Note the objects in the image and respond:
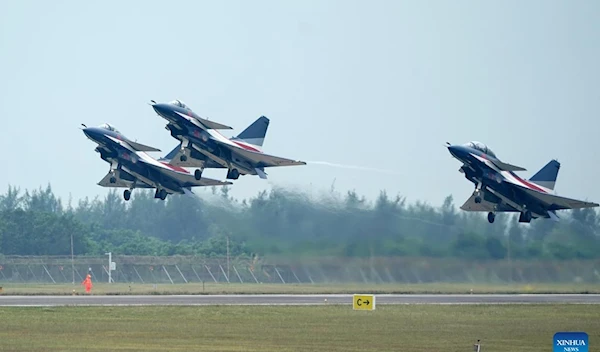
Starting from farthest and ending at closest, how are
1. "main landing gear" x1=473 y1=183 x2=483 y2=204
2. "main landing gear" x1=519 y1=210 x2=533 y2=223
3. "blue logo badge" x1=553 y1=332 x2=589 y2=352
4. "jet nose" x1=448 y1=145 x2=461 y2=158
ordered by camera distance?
"main landing gear" x1=519 y1=210 x2=533 y2=223
"main landing gear" x1=473 y1=183 x2=483 y2=204
"jet nose" x1=448 y1=145 x2=461 y2=158
"blue logo badge" x1=553 y1=332 x2=589 y2=352

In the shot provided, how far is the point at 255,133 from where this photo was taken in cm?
6625

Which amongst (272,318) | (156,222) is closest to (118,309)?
(272,318)

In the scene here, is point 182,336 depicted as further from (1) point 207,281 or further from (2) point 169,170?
(1) point 207,281

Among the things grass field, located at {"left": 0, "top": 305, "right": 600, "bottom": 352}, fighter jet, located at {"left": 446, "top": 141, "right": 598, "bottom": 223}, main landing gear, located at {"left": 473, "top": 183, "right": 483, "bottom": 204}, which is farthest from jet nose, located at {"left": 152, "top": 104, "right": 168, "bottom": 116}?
main landing gear, located at {"left": 473, "top": 183, "right": 483, "bottom": 204}

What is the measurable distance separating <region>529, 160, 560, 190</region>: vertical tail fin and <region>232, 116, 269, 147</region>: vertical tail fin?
16.1 metres

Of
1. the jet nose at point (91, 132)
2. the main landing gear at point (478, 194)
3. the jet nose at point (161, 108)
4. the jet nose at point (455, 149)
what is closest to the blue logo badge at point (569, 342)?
the jet nose at point (455, 149)

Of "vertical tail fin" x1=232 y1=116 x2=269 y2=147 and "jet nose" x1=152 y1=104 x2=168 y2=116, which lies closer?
"jet nose" x1=152 y1=104 x2=168 y2=116

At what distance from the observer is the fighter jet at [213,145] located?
61562 mm

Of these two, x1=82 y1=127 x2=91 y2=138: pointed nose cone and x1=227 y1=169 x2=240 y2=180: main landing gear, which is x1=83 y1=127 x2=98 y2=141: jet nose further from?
x1=227 y1=169 x2=240 y2=180: main landing gear

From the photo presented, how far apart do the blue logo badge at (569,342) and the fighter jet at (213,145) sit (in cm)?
4023

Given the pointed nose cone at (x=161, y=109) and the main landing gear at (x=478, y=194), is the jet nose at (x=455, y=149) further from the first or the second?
the pointed nose cone at (x=161, y=109)

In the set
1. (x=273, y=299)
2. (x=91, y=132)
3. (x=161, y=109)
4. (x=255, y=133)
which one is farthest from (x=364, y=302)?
(x=91, y=132)

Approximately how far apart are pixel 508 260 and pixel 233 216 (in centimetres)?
1684

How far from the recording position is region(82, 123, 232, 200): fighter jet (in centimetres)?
6475
